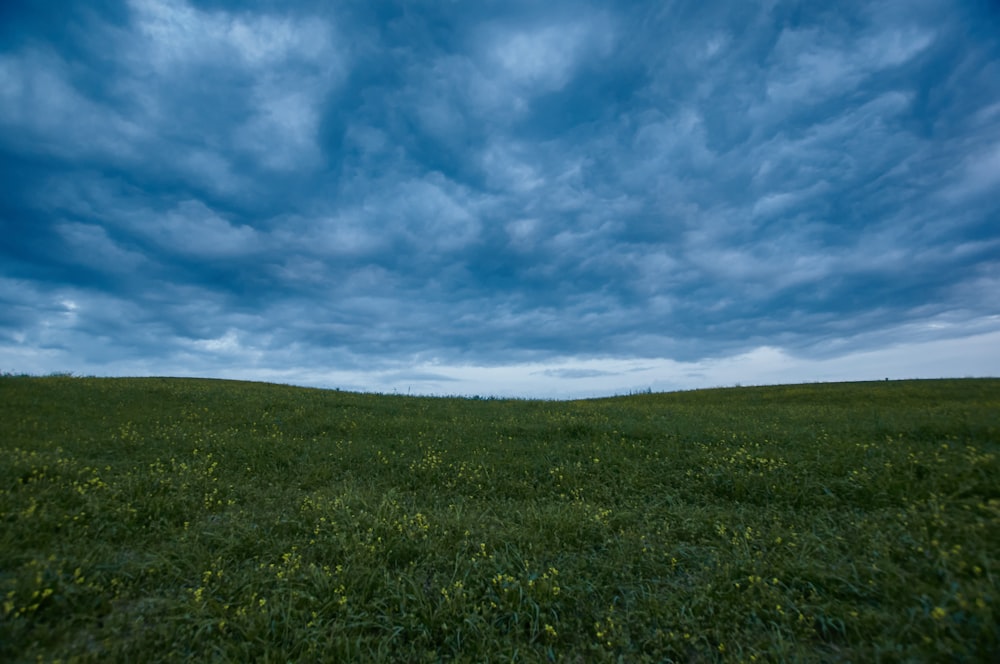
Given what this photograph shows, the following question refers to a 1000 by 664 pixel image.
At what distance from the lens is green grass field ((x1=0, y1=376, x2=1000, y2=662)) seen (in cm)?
567

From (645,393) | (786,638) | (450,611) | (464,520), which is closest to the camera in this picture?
(786,638)

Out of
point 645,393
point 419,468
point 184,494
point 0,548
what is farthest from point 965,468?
point 645,393

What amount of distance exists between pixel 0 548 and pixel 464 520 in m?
6.97

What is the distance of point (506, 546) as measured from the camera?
7.86 m

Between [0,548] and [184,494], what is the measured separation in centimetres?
281

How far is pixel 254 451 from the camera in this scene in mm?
13062

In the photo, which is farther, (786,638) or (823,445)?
(823,445)

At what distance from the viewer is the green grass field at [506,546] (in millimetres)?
5672

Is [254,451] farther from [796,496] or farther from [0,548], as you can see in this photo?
[796,496]

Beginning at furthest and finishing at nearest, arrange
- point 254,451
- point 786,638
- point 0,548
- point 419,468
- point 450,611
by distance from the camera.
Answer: point 254,451 < point 419,468 < point 0,548 < point 450,611 < point 786,638

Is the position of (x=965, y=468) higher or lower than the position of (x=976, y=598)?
higher

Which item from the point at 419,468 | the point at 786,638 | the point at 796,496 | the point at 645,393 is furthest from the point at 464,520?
the point at 645,393

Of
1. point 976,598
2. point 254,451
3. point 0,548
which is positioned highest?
point 254,451

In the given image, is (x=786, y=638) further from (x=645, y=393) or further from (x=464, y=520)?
(x=645, y=393)
